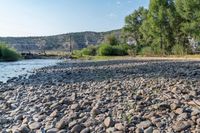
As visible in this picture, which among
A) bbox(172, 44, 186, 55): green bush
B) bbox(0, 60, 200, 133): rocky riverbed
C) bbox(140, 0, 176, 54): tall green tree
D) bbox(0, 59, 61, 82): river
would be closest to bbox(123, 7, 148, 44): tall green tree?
bbox(140, 0, 176, 54): tall green tree

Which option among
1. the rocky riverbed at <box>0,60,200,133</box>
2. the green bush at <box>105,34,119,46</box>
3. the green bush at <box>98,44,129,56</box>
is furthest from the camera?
the green bush at <box>105,34,119,46</box>

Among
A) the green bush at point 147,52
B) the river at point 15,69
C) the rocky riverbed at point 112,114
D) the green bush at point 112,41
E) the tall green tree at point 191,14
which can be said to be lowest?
the river at point 15,69

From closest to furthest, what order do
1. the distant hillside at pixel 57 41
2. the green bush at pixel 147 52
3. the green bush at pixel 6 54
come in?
the green bush at pixel 6 54, the green bush at pixel 147 52, the distant hillside at pixel 57 41

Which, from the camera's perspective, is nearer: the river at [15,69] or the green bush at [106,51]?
the river at [15,69]

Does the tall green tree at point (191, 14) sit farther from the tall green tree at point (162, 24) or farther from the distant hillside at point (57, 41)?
the distant hillside at point (57, 41)

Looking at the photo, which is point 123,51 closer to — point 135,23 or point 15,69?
point 135,23

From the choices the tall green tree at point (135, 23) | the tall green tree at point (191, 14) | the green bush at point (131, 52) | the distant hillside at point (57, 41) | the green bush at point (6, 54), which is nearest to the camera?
the tall green tree at point (191, 14)

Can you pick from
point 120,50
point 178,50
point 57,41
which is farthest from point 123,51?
point 57,41

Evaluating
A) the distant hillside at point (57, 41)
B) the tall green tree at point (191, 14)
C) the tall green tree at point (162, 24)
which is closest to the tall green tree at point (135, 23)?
the tall green tree at point (162, 24)

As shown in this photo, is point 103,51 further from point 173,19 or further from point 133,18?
point 173,19

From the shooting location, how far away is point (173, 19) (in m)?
51.5

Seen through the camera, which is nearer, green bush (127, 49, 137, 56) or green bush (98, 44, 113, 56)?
green bush (127, 49, 137, 56)

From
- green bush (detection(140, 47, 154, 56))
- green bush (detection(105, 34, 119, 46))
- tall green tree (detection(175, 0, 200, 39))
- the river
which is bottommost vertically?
the river

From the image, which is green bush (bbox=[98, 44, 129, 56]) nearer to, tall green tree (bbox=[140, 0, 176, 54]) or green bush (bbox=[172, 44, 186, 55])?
tall green tree (bbox=[140, 0, 176, 54])
